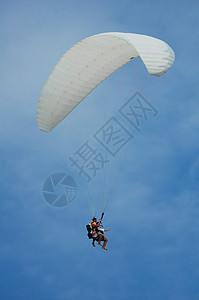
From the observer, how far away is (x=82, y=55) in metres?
22.9

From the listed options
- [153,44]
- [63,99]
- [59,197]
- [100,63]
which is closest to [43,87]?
[63,99]

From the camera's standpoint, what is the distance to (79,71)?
76.8 feet

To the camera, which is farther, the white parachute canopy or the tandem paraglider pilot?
the tandem paraglider pilot

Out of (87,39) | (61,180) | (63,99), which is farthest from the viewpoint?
(61,180)

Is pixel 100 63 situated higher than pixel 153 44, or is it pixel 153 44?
pixel 100 63

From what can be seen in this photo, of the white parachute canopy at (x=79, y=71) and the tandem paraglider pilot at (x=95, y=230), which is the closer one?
the white parachute canopy at (x=79, y=71)

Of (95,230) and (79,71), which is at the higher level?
(79,71)

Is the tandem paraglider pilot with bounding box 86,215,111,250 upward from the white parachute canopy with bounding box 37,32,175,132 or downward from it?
downward

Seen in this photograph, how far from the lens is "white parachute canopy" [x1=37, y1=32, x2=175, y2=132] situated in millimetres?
22531

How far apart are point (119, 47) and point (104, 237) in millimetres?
7952

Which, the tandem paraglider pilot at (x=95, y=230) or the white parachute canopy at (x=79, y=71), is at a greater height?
the white parachute canopy at (x=79, y=71)

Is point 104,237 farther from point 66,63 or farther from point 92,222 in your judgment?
point 66,63

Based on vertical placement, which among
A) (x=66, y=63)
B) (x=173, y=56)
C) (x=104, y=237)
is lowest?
(x=104, y=237)

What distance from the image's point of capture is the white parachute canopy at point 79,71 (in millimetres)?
22531
